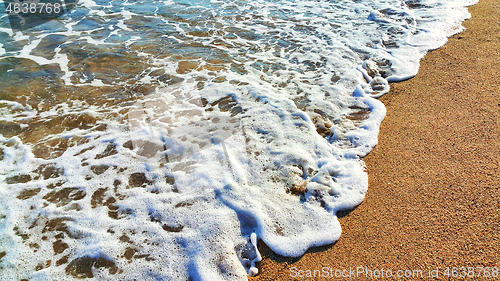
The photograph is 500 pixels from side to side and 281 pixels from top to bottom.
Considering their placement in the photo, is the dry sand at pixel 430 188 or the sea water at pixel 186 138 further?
the sea water at pixel 186 138

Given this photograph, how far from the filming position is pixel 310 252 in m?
2.24

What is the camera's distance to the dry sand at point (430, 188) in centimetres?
210

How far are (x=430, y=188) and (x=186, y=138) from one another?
2.77 meters

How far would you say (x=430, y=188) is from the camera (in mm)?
2539

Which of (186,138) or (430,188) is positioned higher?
(430,188)

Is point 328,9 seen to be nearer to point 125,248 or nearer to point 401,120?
point 401,120

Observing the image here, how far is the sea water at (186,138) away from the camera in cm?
231

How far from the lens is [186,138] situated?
11.2 ft

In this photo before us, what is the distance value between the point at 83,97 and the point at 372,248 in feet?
14.7

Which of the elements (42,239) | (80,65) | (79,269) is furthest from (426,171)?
(80,65)

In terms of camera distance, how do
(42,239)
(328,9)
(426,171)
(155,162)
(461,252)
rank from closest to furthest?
(461,252), (42,239), (426,171), (155,162), (328,9)

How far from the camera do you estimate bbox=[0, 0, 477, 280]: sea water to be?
2307mm

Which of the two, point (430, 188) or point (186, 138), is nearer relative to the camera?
point (430, 188)

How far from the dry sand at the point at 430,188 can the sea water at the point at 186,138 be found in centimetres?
16
